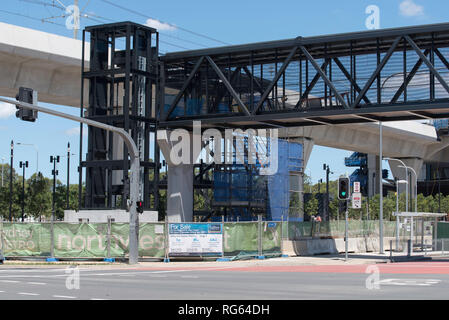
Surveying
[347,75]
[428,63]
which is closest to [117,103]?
[347,75]

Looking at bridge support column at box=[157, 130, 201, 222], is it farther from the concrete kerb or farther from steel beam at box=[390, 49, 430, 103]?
steel beam at box=[390, 49, 430, 103]

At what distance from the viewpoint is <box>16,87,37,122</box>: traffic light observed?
25.0m

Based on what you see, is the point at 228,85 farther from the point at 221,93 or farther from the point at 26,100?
the point at 26,100

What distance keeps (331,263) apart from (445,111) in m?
9.21

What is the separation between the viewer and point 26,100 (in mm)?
25047

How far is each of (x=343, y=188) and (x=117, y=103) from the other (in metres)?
13.2

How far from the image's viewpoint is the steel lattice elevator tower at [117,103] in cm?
3978

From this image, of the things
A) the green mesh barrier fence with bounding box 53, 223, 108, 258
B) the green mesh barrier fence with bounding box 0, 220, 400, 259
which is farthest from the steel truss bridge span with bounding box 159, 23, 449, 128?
the green mesh barrier fence with bounding box 53, 223, 108, 258

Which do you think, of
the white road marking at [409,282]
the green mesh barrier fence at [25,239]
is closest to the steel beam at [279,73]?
the green mesh barrier fence at [25,239]

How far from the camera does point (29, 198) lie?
91.4 metres

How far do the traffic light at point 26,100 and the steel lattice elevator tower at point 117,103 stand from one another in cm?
1393

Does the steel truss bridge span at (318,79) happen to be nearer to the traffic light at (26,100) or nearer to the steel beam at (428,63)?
the steel beam at (428,63)

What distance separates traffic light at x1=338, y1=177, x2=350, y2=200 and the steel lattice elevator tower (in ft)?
35.0
